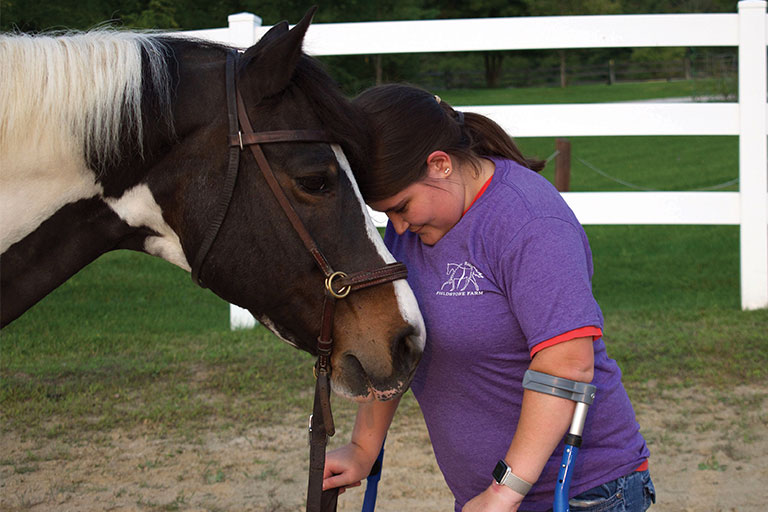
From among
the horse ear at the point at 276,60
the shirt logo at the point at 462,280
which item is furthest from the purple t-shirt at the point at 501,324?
the horse ear at the point at 276,60

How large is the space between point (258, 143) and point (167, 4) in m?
16.1

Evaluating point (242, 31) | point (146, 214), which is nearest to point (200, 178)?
point (146, 214)

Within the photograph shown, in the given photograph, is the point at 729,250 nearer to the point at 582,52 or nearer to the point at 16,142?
the point at 16,142

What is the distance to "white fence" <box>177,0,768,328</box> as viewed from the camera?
6023mm

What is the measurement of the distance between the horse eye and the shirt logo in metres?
0.39

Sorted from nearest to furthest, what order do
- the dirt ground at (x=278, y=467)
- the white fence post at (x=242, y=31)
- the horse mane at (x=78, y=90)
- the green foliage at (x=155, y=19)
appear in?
1. the horse mane at (x=78, y=90)
2. the dirt ground at (x=278, y=467)
3. the white fence post at (x=242, y=31)
4. the green foliage at (x=155, y=19)

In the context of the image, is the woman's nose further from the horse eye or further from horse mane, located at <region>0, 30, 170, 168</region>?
horse mane, located at <region>0, 30, 170, 168</region>

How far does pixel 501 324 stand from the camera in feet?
6.71

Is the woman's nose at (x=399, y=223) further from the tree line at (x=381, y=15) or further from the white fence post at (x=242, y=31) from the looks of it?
the white fence post at (x=242, y=31)

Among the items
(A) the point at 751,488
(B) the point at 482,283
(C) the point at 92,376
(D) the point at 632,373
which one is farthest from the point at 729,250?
(B) the point at 482,283

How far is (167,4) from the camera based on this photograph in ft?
55.0

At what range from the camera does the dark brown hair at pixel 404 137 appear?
204 centimetres

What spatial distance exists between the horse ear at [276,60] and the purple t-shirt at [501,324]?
0.58 meters

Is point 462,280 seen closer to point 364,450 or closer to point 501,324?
point 501,324
